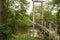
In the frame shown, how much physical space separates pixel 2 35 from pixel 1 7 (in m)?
0.88

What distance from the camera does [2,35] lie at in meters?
4.86

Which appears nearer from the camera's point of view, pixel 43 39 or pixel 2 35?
pixel 2 35

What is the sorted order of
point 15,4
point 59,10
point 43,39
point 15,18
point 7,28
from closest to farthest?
point 7,28, point 15,18, point 15,4, point 43,39, point 59,10

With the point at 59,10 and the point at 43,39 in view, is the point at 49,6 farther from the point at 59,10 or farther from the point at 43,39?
the point at 43,39

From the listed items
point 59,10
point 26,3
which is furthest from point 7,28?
point 59,10

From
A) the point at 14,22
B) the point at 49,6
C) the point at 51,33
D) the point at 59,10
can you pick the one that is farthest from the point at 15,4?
the point at 49,6

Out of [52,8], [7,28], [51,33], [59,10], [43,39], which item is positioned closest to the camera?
[7,28]

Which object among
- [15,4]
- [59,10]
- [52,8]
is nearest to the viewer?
[15,4]

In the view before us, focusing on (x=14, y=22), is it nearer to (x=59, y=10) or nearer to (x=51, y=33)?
(x=51, y=33)

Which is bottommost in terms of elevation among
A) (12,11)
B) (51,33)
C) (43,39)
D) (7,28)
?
(43,39)

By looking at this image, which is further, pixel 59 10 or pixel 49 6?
pixel 49 6

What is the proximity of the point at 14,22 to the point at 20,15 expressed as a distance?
1.15ft

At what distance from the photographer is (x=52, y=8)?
847 cm

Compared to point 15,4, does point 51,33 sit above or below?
below
